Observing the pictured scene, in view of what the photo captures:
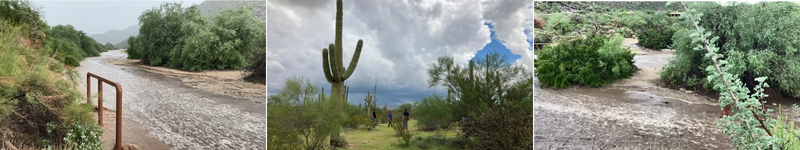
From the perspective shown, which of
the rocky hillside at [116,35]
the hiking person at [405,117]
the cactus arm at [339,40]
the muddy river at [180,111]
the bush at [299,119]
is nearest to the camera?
the muddy river at [180,111]

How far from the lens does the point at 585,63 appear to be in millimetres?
6070

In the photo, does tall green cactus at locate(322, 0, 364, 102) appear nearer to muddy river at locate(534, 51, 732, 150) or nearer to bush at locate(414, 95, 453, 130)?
bush at locate(414, 95, 453, 130)

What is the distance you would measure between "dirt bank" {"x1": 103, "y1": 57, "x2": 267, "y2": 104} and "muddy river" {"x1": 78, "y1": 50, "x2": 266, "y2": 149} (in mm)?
59

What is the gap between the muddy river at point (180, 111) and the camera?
4.85 m

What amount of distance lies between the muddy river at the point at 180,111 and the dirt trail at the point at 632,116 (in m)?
4.17

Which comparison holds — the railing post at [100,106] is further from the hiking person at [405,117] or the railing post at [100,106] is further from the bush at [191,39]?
the hiking person at [405,117]

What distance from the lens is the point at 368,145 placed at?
5949 mm

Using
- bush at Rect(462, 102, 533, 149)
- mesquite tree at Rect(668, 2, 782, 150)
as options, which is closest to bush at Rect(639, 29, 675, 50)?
bush at Rect(462, 102, 533, 149)

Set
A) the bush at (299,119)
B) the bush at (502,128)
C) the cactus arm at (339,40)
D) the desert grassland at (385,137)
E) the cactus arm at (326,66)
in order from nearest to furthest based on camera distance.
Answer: the bush at (299,119)
the bush at (502,128)
the cactus arm at (326,66)
the desert grassland at (385,137)
the cactus arm at (339,40)

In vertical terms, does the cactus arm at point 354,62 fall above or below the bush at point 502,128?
above

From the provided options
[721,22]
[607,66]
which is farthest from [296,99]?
[721,22]

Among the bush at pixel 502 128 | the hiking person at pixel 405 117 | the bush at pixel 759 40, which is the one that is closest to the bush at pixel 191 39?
the hiking person at pixel 405 117

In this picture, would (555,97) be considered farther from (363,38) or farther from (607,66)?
(363,38)

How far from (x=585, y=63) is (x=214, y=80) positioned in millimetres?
5323
